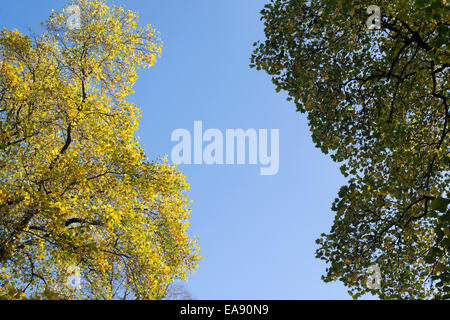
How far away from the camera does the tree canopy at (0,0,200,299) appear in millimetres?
13930

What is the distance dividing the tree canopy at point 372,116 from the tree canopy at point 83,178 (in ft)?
24.6

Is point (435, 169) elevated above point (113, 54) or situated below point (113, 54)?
below

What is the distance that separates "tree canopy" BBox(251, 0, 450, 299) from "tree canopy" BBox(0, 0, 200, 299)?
750 centimetres

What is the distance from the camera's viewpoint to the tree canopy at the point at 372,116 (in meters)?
11.1

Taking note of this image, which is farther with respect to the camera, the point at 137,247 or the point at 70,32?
the point at 70,32

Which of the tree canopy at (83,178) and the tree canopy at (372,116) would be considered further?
the tree canopy at (83,178)

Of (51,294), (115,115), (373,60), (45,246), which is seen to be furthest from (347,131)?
(45,246)

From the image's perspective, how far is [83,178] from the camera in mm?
15211

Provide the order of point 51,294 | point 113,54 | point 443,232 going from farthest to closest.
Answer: point 113,54 < point 443,232 < point 51,294

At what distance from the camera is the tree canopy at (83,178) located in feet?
45.7

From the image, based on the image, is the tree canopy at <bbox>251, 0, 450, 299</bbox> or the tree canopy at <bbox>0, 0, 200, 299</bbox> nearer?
the tree canopy at <bbox>251, 0, 450, 299</bbox>
